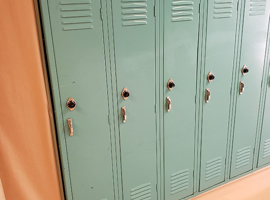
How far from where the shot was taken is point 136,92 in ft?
7.06

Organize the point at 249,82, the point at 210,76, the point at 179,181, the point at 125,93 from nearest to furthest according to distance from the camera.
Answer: the point at 125,93, the point at 210,76, the point at 179,181, the point at 249,82

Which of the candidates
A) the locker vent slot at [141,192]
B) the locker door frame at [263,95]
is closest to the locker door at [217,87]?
the locker door frame at [263,95]

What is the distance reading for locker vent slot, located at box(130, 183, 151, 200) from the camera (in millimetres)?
2368

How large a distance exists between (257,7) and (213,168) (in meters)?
Answer: 1.69

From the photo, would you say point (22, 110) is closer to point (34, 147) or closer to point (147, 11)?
point (34, 147)

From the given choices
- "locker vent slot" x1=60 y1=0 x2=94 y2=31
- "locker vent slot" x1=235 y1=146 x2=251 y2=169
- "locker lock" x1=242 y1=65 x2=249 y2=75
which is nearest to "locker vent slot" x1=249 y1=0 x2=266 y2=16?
"locker lock" x1=242 y1=65 x2=249 y2=75

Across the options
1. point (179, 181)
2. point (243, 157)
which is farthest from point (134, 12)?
point (243, 157)

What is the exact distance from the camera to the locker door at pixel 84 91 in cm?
180

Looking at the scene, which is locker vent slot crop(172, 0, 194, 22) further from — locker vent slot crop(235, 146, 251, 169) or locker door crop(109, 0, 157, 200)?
locker vent slot crop(235, 146, 251, 169)

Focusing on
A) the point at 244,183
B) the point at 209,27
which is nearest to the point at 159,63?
the point at 209,27

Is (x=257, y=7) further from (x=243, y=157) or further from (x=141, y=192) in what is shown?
(x=141, y=192)

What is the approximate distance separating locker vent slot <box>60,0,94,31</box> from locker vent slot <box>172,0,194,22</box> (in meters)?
0.71

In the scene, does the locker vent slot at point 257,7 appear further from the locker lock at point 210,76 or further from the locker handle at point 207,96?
the locker handle at point 207,96

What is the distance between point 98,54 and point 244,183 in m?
2.28
